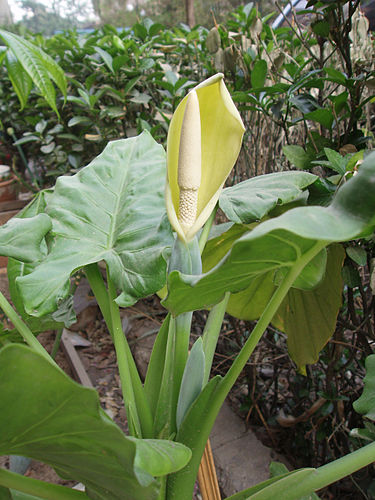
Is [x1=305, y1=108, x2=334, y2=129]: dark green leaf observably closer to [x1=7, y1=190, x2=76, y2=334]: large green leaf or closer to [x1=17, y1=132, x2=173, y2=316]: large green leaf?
[x1=17, y1=132, x2=173, y2=316]: large green leaf

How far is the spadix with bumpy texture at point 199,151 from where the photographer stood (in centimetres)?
44

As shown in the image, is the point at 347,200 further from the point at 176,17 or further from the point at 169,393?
the point at 176,17

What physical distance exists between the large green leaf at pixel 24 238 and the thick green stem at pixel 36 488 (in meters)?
0.24

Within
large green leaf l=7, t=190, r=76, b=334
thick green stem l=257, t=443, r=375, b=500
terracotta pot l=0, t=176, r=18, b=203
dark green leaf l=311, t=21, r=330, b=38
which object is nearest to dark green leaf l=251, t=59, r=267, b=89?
dark green leaf l=311, t=21, r=330, b=38

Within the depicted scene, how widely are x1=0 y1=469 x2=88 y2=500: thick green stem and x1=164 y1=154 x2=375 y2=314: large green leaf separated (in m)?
0.23

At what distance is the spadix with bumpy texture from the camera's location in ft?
1.44

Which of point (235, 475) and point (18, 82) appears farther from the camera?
point (235, 475)

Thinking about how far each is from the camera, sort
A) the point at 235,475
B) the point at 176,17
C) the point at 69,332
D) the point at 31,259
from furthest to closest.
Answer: the point at 176,17
the point at 69,332
the point at 235,475
the point at 31,259

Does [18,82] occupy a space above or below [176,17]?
below

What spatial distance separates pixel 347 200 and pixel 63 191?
45 centimetres

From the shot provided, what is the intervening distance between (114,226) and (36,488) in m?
0.35

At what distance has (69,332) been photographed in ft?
6.01

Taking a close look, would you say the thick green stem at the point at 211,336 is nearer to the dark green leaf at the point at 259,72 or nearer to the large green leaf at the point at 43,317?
the large green leaf at the point at 43,317

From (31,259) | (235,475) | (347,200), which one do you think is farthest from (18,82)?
(235,475)
